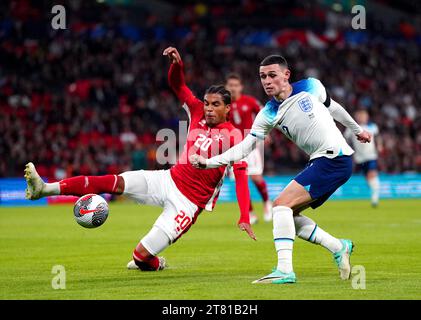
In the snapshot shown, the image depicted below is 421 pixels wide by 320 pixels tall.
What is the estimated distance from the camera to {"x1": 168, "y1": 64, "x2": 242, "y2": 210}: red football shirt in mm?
10438

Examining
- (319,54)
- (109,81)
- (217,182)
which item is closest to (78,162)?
(109,81)

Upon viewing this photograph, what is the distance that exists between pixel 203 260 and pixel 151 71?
2253 cm

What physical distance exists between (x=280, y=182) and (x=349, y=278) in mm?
18734

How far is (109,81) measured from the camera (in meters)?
32.5

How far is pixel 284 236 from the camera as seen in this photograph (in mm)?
8945

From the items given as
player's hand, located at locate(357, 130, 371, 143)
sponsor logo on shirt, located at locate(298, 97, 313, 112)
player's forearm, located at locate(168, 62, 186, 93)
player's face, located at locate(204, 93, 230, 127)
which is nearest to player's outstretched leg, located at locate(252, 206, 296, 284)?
sponsor logo on shirt, located at locate(298, 97, 313, 112)

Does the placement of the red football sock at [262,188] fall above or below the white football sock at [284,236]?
below

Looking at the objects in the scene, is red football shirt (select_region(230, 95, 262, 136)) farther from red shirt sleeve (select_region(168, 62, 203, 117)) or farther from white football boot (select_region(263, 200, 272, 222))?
red shirt sleeve (select_region(168, 62, 203, 117))

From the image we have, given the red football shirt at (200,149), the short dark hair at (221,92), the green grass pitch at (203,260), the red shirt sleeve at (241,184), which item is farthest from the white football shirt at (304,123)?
the green grass pitch at (203,260)

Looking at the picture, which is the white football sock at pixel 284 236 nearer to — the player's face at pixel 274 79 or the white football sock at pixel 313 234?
the white football sock at pixel 313 234

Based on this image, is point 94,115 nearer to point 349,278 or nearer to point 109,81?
point 109,81

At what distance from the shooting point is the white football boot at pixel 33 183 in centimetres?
931

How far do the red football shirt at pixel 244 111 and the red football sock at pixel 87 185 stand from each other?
7.84 m

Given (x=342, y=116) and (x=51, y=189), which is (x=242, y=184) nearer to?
(x=342, y=116)
